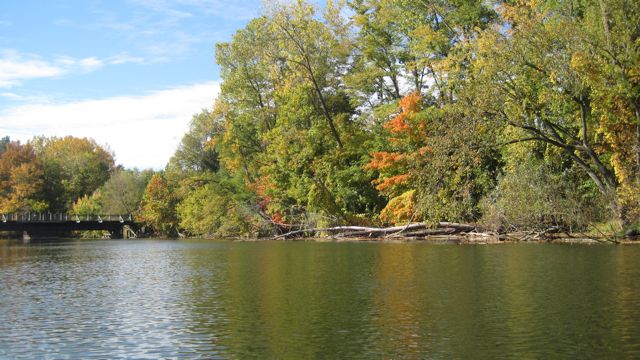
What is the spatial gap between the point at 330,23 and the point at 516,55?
75.6 feet

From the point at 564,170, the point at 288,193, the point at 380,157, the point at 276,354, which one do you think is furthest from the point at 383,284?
the point at 288,193

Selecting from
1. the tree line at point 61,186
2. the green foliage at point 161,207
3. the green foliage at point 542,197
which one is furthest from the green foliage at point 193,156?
the green foliage at point 542,197

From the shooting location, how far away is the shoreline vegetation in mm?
33312

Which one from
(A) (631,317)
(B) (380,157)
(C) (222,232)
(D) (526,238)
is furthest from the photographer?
(C) (222,232)

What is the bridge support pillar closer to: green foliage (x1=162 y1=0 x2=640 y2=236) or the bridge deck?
the bridge deck

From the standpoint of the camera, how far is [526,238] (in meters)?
36.5

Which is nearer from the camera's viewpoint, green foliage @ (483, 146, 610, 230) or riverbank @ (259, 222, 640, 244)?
green foliage @ (483, 146, 610, 230)

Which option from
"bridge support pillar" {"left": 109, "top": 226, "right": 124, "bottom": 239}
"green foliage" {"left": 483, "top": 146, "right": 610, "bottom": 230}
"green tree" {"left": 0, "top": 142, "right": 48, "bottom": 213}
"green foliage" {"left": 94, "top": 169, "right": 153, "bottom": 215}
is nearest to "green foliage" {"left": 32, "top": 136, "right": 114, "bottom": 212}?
"green tree" {"left": 0, "top": 142, "right": 48, "bottom": 213}

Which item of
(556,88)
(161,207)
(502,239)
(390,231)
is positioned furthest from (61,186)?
(556,88)

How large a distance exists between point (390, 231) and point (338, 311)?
30802 mm

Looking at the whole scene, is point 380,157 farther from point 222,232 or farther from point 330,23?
point 222,232

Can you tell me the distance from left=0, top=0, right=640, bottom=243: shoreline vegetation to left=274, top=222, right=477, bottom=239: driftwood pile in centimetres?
16

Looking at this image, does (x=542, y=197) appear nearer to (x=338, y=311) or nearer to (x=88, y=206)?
(x=338, y=311)

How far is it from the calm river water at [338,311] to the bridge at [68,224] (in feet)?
164
